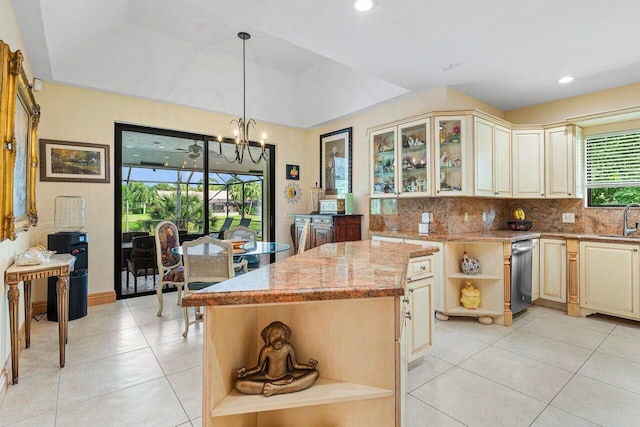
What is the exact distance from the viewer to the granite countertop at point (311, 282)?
38.8 inches

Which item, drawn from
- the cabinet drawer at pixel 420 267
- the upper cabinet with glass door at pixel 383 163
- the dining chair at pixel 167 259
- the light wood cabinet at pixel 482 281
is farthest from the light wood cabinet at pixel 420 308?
the dining chair at pixel 167 259

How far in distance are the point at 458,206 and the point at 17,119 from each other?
14.1 ft

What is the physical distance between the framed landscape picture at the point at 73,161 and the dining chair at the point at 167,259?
3.75ft

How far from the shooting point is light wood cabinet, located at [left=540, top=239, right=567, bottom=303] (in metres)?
3.63

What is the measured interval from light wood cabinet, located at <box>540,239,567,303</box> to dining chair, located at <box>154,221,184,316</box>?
4.20 m

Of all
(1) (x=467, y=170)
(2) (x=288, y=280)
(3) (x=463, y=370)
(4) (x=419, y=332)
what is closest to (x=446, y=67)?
(1) (x=467, y=170)

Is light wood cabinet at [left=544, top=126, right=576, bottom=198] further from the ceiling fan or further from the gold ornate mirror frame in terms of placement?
the gold ornate mirror frame

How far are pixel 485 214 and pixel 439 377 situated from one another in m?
2.67

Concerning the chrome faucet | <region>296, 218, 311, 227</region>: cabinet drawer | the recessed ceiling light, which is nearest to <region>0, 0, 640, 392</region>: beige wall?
<region>296, 218, 311, 227</region>: cabinet drawer

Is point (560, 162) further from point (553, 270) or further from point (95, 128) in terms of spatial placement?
point (95, 128)

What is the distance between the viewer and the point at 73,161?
3762 millimetres

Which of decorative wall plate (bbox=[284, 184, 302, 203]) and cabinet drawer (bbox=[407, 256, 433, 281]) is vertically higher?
decorative wall plate (bbox=[284, 184, 302, 203])

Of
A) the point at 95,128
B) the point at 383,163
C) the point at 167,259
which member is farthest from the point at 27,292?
the point at 383,163

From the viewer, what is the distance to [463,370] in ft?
7.65
